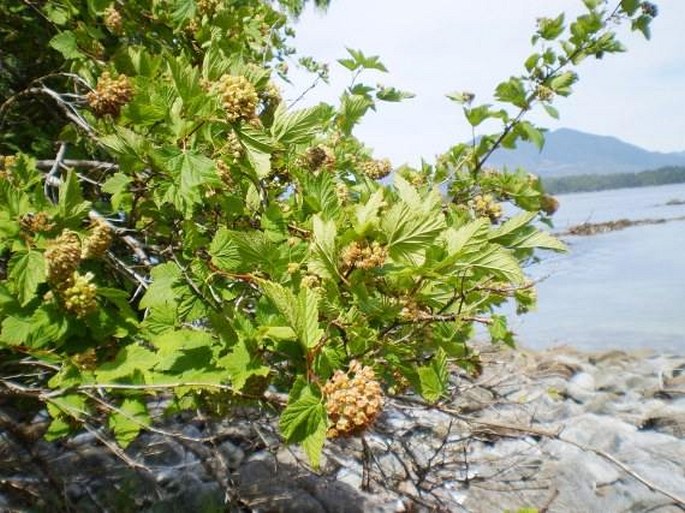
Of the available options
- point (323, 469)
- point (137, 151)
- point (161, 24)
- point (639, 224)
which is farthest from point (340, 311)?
point (639, 224)

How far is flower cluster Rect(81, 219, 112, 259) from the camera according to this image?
1813 millimetres

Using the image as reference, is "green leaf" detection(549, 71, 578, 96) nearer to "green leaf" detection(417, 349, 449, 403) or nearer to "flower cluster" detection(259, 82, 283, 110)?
"flower cluster" detection(259, 82, 283, 110)

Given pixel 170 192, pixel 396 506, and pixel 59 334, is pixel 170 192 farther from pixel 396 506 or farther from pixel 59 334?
pixel 396 506

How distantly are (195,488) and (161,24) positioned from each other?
3085 mm

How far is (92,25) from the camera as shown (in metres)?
2.61

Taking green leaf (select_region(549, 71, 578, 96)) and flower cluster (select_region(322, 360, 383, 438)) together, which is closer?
flower cluster (select_region(322, 360, 383, 438))

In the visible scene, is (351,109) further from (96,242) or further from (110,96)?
(96,242)

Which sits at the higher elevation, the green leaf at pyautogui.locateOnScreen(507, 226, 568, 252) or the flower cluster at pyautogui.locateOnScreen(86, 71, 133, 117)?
the flower cluster at pyautogui.locateOnScreen(86, 71, 133, 117)

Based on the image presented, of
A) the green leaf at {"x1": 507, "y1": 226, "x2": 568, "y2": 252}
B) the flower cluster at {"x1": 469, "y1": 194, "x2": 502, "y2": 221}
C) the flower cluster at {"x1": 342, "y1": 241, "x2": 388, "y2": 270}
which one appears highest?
the flower cluster at {"x1": 469, "y1": 194, "x2": 502, "y2": 221}

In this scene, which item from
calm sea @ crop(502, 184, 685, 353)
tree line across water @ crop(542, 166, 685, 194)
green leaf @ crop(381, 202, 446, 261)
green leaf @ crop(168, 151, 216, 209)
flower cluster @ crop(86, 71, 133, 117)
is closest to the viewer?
green leaf @ crop(381, 202, 446, 261)

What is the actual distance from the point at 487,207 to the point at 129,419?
185cm

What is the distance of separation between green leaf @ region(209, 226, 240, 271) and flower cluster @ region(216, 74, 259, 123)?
0.33 metres

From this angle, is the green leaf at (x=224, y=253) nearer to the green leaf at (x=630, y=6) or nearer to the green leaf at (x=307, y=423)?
the green leaf at (x=307, y=423)

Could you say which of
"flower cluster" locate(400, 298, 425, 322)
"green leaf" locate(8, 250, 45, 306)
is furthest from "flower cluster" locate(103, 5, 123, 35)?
"flower cluster" locate(400, 298, 425, 322)
